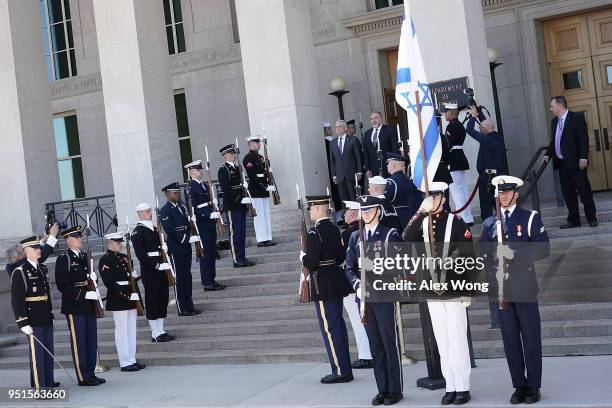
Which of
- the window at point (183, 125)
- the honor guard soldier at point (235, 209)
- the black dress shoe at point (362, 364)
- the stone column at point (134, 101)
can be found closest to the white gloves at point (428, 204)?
the black dress shoe at point (362, 364)

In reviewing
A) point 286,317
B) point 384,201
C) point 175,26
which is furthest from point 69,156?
point 384,201

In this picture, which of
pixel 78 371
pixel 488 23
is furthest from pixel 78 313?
pixel 488 23

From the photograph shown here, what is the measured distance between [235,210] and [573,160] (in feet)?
18.0

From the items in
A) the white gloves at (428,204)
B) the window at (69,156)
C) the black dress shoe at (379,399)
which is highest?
the window at (69,156)

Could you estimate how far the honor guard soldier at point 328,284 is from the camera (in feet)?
34.3

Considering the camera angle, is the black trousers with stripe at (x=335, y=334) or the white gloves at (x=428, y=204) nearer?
the white gloves at (x=428, y=204)

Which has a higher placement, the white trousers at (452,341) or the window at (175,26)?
the window at (175,26)

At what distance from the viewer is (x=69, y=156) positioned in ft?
84.4

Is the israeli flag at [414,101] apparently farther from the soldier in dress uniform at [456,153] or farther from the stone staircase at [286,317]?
the soldier in dress uniform at [456,153]

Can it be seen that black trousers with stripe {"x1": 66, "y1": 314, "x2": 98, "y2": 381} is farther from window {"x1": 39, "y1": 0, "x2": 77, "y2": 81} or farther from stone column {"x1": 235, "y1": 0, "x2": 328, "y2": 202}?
window {"x1": 39, "y1": 0, "x2": 77, "y2": 81}

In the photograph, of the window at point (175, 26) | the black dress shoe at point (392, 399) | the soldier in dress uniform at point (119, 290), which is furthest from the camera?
the window at point (175, 26)

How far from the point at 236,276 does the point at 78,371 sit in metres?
3.58

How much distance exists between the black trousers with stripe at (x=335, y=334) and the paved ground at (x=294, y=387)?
223mm

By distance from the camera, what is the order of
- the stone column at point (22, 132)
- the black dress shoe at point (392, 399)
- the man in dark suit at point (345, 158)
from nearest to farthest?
1. the black dress shoe at point (392, 399)
2. the man in dark suit at point (345, 158)
3. the stone column at point (22, 132)
